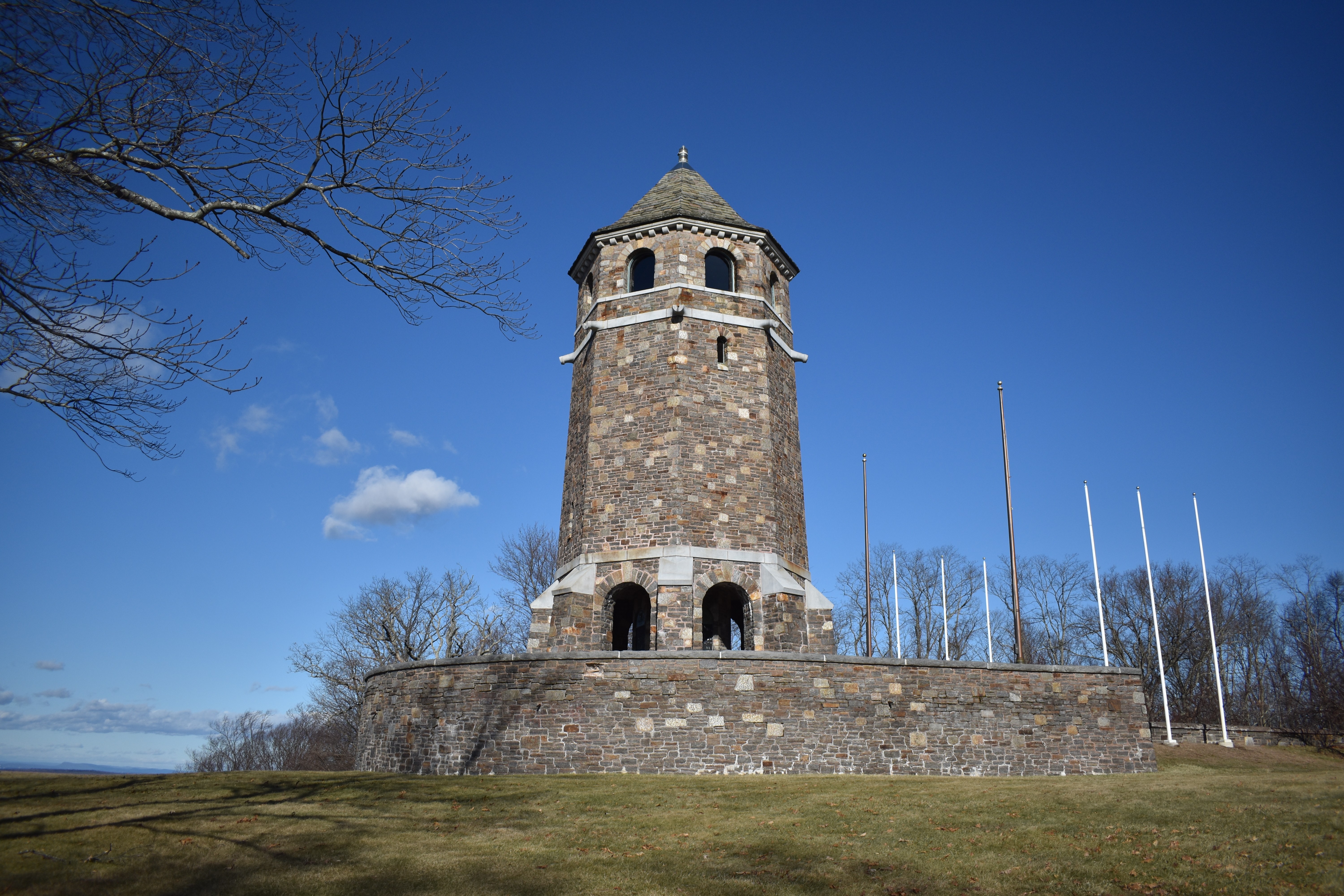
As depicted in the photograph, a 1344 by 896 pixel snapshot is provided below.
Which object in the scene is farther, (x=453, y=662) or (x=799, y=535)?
(x=799, y=535)

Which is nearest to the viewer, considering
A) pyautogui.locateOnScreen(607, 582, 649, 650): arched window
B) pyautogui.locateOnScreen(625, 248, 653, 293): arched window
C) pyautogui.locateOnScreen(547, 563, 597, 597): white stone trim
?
pyautogui.locateOnScreen(547, 563, 597, 597): white stone trim

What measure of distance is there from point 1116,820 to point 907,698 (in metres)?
5.53

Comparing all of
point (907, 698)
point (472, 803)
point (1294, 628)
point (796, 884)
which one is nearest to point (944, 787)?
point (907, 698)

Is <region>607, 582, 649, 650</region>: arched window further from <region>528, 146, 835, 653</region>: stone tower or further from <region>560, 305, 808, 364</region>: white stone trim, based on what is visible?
<region>560, 305, 808, 364</region>: white stone trim

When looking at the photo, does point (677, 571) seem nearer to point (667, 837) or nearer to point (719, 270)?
point (719, 270)

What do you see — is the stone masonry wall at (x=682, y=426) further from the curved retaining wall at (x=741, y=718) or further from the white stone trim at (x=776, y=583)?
the curved retaining wall at (x=741, y=718)

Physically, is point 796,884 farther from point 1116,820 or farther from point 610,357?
point 610,357

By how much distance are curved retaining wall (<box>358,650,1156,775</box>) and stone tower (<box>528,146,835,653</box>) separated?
1.45m

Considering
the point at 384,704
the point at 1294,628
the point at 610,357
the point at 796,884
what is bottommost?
the point at 796,884

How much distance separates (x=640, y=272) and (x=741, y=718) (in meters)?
11.4

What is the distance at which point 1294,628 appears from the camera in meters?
41.4

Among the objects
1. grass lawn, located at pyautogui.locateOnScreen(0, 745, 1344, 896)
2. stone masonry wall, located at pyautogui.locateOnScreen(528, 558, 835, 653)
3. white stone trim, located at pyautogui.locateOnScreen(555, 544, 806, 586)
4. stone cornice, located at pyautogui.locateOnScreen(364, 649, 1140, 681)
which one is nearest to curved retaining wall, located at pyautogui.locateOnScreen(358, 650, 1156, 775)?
stone cornice, located at pyautogui.locateOnScreen(364, 649, 1140, 681)

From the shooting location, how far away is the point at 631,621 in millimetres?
20031

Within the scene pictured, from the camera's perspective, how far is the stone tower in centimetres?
1716
